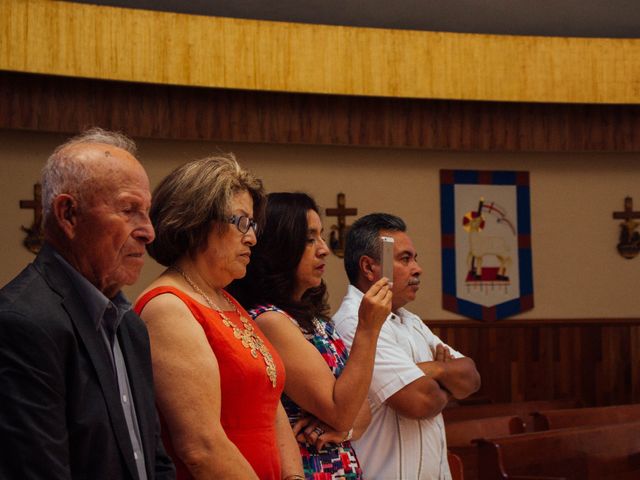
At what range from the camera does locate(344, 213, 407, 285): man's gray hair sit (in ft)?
12.2

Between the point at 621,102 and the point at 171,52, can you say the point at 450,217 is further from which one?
the point at 171,52

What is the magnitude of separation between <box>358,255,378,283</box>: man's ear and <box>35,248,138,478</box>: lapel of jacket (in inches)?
78.0

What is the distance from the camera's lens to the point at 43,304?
1741 mm

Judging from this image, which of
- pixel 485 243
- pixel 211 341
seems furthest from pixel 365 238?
pixel 485 243

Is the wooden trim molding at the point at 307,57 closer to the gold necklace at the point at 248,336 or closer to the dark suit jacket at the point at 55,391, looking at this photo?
A: the gold necklace at the point at 248,336

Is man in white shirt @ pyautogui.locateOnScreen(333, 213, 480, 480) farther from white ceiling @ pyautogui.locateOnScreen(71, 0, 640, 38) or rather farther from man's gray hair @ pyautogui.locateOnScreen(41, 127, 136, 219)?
white ceiling @ pyautogui.locateOnScreen(71, 0, 640, 38)

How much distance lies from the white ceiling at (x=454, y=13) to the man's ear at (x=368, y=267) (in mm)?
4299

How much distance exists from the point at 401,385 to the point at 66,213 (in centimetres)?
173

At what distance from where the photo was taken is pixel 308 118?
7.52 metres

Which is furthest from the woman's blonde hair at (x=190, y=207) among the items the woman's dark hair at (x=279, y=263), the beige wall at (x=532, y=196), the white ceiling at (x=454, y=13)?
the white ceiling at (x=454, y=13)

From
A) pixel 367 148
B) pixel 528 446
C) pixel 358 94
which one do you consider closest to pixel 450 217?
pixel 367 148

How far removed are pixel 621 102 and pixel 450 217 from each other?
69.3 inches

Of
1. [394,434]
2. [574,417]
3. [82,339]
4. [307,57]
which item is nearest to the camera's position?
[82,339]

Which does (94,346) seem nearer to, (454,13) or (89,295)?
(89,295)
